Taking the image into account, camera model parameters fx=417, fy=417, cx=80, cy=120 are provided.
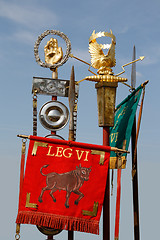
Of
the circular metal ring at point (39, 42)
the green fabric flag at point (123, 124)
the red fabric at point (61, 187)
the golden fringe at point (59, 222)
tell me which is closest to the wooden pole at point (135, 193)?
the green fabric flag at point (123, 124)

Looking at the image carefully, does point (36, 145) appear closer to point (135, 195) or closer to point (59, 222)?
point (59, 222)

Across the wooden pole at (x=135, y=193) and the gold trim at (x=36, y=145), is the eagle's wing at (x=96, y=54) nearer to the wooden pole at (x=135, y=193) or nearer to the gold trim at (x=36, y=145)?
the wooden pole at (x=135, y=193)

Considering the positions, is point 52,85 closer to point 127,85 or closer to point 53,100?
point 53,100

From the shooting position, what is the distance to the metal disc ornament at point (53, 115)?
28.1 ft

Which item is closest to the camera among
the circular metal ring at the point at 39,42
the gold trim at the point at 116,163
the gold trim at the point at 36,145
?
the gold trim at the point at 36,145

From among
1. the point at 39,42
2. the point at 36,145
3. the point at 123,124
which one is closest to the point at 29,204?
the point at 36,145

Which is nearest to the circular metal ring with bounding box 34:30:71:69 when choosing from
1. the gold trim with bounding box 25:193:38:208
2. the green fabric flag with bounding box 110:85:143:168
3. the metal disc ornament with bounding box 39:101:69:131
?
the metal disc ornament with bounding box 39:101:69:131

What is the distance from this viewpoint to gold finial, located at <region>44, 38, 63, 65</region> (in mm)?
8906

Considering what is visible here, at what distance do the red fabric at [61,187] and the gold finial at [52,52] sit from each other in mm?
1825

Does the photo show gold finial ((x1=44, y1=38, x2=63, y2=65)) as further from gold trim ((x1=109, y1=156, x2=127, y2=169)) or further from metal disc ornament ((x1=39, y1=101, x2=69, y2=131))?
gold trim ((x1=109, y1=156, x2=127, y2=169))

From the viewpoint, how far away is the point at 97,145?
814cm

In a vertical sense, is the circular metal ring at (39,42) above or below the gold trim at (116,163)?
above

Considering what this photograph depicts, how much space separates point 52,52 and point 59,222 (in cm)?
356

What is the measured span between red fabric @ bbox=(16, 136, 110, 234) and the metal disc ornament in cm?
53
